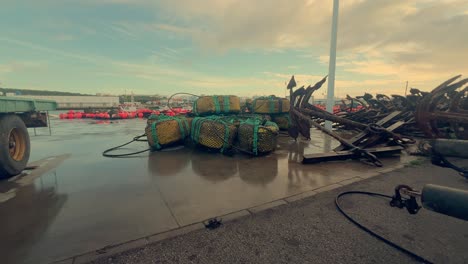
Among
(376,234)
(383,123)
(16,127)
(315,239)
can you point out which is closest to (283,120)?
(383,123)

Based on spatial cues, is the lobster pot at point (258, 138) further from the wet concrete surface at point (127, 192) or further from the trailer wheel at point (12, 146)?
the trailer wheel at point (12, 146)

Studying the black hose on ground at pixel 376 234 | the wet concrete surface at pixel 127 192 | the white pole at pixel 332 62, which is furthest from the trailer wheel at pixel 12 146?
the white pole at pixel 332 62

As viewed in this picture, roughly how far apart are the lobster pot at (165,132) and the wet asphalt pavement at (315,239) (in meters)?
4.64

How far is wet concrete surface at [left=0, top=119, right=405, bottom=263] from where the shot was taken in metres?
2.47

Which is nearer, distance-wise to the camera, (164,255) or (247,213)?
(164,255)

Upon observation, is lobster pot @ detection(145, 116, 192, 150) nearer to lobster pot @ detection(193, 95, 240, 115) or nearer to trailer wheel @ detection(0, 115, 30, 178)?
lobster pot @ detection(193, 95, 240, 115)

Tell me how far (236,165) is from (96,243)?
3307 millimetres

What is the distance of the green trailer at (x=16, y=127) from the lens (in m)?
4.08

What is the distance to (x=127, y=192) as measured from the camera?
3.64 m

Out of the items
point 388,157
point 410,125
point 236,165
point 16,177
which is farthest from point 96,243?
point 410,125

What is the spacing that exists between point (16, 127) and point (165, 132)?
3354 millimetres

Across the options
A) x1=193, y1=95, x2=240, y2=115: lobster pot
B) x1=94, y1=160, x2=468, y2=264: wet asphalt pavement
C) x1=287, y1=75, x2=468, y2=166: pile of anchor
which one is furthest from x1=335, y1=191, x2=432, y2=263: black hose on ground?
x1=193, y1=95, x2=240, y2=115: lobster pot

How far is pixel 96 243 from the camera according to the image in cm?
234

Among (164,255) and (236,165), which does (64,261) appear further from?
(236,165)
